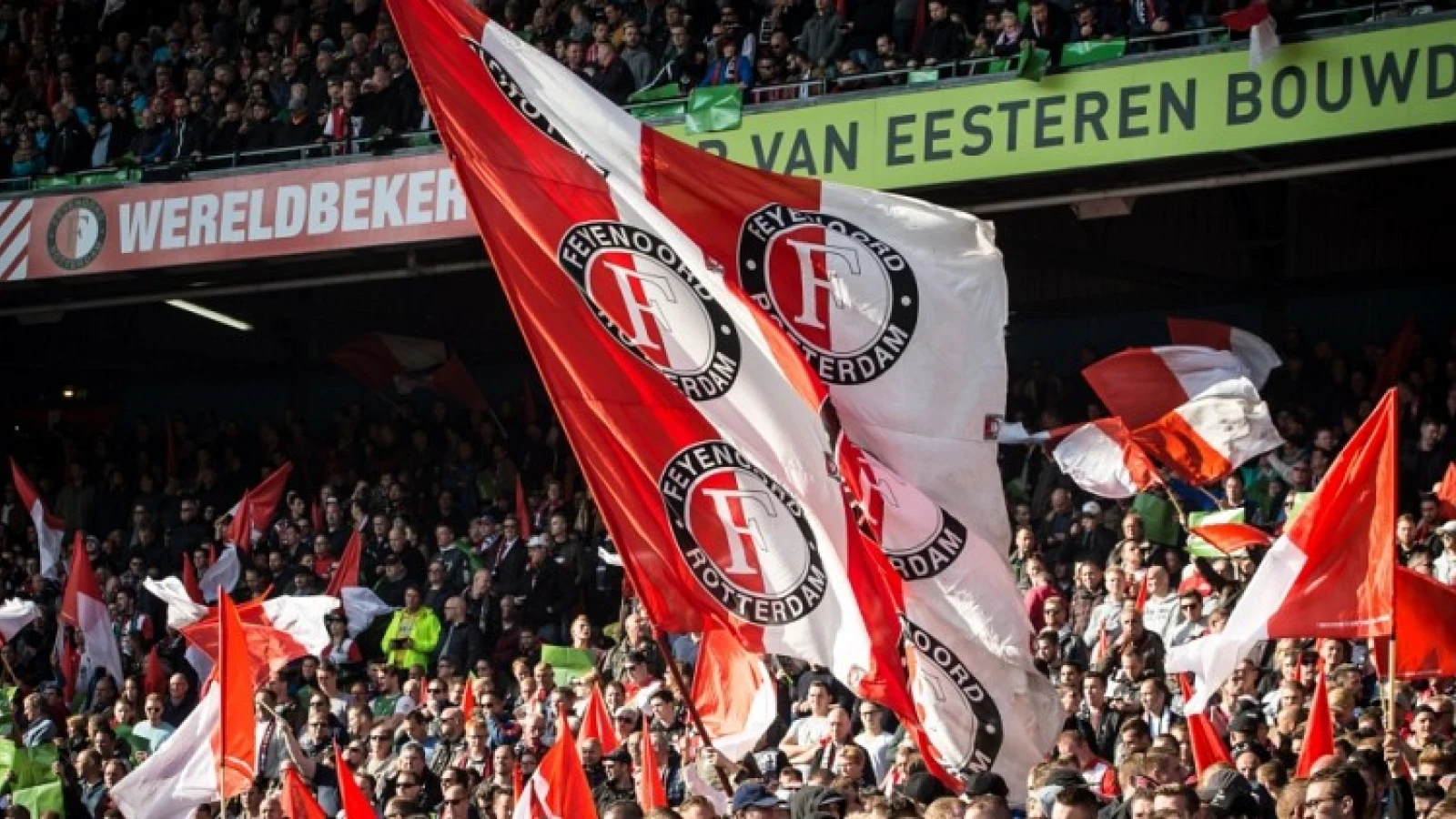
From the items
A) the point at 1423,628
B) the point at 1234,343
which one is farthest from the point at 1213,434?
the point at 1423,628

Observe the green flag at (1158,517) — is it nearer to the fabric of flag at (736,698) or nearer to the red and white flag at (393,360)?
the fabric of flag at (736,698)

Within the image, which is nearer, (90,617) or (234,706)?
(234,706)

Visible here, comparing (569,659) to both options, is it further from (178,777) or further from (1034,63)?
(1034,63)

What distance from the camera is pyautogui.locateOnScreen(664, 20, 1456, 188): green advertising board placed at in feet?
55.3

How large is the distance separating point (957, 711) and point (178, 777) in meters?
6.55

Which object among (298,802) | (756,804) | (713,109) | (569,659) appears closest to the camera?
(756,804)

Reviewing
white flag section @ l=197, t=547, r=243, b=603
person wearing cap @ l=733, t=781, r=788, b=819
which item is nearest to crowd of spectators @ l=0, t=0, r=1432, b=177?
white flag section @ l=197, t=547, r=243, b=603

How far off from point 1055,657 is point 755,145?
692 cm

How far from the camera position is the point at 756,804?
8.47 m

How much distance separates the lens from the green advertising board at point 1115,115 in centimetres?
1684

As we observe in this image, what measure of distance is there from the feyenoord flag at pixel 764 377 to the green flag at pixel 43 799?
7950 millimetres

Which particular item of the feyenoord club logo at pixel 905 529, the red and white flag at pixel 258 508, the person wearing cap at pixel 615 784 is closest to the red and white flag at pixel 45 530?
the red and white flag at pixel 258 508

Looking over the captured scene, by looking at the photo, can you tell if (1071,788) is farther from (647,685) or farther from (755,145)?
(755,145)

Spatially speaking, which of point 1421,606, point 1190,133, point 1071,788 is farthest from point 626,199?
point 1190,133
